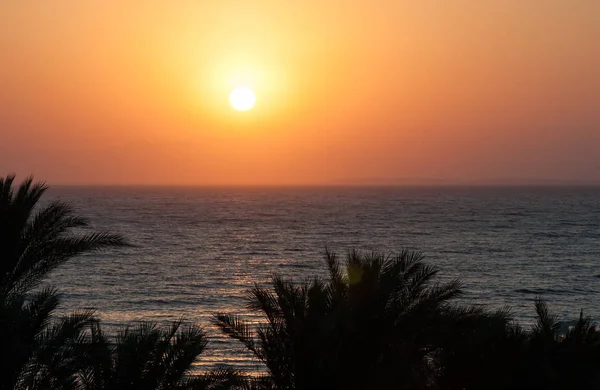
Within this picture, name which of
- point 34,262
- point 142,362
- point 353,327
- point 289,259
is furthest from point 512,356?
point 289,259

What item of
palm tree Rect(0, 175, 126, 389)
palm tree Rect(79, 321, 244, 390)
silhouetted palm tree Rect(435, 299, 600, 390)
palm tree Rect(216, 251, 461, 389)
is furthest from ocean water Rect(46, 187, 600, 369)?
palm tree Rect(79, 321, 244, 390)

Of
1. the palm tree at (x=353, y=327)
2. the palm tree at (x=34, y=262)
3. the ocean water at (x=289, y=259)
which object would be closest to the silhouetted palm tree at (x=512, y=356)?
the palm tree at (x=353, y=327)

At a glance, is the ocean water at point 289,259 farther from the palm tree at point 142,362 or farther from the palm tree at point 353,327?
the palm tree at point 142,362

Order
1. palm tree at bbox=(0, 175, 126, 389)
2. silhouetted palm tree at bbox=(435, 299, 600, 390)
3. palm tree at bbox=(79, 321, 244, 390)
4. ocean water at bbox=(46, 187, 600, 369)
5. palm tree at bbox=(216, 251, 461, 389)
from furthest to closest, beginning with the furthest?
ocean water at bbox=(46, 187, 600, 369), silhouetted palm tree at bbox=(435, 299, 600, 390), palm tree at bbox=(216, 251, 461, 389), palm tree at bbox=(0, 175, 126, 389), palm tree at bbox=(79, 321, 244, 390)

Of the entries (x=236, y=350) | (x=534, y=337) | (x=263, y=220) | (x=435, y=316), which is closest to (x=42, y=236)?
(x=435, y=316)

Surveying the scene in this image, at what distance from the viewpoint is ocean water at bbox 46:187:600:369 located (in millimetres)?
47312

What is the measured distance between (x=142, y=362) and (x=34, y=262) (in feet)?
17.2

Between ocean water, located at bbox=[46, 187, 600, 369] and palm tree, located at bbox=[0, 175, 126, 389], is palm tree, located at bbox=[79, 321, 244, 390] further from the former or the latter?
ocean water, located at bbox=[46, 187, 600, 369]

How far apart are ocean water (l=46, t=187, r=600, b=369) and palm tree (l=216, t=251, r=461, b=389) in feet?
50.8

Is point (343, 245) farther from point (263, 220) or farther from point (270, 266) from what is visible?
point (263, 220)

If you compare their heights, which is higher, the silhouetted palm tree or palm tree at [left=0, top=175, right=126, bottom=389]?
palm tree at [left=0, top=175, right=126, bottom=389]

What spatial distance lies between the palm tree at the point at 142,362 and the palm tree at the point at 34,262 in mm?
715

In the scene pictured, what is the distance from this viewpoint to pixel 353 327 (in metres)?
14.9

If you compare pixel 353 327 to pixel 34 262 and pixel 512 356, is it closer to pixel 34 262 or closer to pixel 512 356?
pixel 512 356
